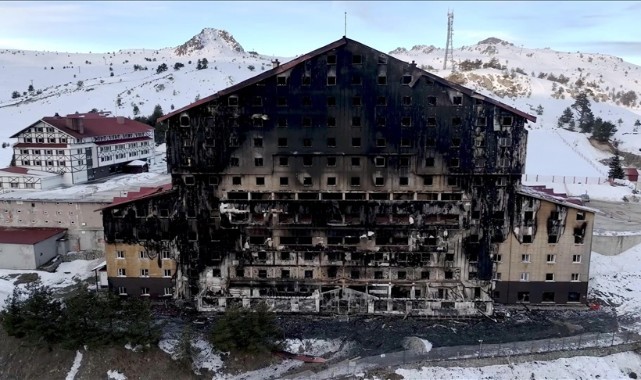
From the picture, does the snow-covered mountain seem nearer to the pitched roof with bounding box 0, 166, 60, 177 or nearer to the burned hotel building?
the pitched roof with bounding box 0, 166, 60, 177

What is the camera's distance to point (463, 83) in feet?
397

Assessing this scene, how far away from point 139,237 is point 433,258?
72.8ft

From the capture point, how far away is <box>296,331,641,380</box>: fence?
29719 mm

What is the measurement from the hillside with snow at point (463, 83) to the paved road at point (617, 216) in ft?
49.8

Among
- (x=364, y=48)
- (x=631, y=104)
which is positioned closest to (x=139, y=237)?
(x=364, y=48)

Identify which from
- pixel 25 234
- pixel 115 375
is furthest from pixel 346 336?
pixel 25 234

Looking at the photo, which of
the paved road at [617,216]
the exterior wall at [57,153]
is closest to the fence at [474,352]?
the paved road at [617,216]

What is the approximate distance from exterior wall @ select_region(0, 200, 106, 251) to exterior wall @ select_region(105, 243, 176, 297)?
1124cm

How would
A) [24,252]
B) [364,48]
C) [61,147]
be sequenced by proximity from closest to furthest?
[364,48] < [24,252] < [61,147]

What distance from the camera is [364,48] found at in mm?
33875

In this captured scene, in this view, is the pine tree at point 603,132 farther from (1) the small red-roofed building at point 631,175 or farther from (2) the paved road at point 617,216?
(2) the paved road at point 617,216

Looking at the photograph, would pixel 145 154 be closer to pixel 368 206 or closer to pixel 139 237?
pixel 139 237

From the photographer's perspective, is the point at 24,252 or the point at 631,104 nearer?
the point at 24,252

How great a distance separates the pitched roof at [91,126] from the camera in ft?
219
